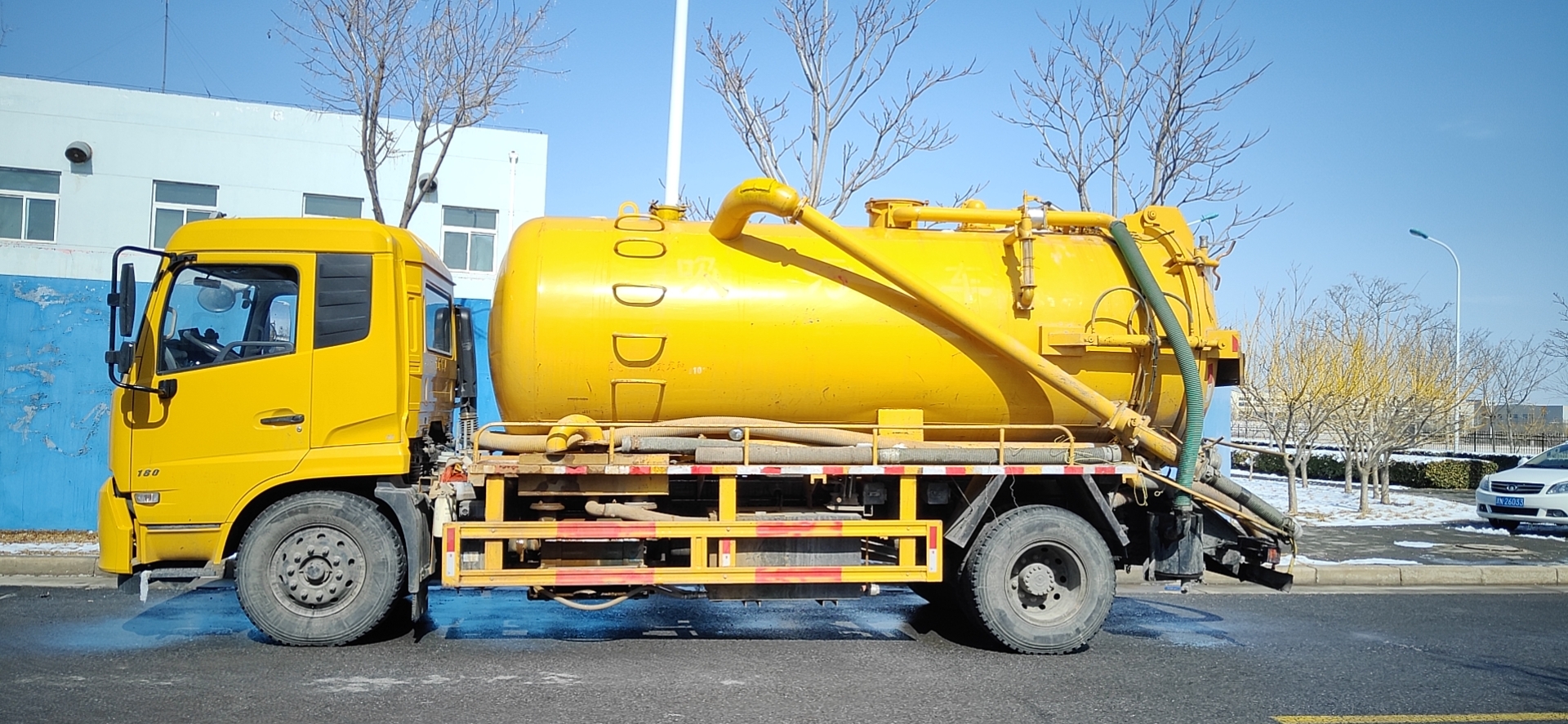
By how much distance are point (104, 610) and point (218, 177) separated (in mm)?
14757

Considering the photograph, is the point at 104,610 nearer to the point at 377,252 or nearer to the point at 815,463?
the point at 377,252

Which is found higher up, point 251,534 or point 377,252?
point 377,252

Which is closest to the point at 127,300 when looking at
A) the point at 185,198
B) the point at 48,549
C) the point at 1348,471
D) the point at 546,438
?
the point at 546,438

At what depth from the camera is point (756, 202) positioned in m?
7.30

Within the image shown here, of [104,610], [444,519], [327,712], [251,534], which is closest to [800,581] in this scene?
[444,519]

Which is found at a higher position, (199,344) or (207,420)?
(199,344)

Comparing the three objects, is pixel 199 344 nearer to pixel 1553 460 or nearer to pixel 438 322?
pixel 438 322

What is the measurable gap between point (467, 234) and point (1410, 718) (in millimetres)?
19142

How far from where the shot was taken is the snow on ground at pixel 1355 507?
1656cm

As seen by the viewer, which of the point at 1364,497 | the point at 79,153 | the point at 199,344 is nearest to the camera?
the point at 199,344

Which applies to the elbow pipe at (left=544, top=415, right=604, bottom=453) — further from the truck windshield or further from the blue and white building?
the truck windshield

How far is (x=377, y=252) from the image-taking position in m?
7.16

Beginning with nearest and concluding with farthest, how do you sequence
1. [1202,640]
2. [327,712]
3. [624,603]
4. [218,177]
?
[327,712], [1202,640], [624,603], [218,177]

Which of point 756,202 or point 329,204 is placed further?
point 329,204
